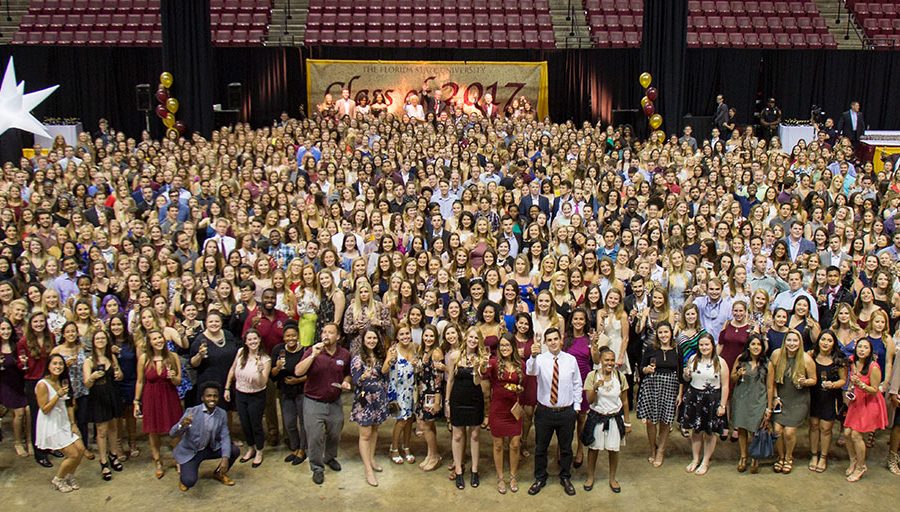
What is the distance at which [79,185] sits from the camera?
11.2 meters

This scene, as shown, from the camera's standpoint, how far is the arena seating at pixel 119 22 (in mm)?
20750

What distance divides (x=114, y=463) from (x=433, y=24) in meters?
16.1

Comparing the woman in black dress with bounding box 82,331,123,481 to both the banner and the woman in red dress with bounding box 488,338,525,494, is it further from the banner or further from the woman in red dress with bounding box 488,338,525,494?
the banner

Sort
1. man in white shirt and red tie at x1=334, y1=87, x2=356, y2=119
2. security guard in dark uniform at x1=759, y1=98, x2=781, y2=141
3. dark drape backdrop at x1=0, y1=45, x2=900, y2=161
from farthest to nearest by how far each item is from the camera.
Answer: dark drape backdrop at x1=0, y1=45, x2=900, y2=161
man in white shirt and red tie at x1=334, y1=87, x2=356, y2=119
security guard in dark uniform at x1=759, y1=98, x2=781, y2=141

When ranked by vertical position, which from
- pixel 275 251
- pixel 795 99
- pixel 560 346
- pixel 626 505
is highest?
pixel 795 99


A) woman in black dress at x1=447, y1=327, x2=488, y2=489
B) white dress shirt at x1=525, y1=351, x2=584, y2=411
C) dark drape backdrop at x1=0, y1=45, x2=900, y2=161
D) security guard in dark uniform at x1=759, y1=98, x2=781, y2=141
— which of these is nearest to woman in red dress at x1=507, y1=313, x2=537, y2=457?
white dress shirt at x1=525, y1=351, x2=584, y2=411

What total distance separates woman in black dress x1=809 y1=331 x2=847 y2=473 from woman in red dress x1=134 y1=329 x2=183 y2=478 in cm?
525

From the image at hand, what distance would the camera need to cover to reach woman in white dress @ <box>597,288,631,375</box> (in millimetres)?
7684

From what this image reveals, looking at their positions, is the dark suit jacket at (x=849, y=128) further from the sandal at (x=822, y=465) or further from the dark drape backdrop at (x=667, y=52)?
the sandal at (x=822, y=465)

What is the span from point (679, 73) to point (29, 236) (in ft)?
40.8

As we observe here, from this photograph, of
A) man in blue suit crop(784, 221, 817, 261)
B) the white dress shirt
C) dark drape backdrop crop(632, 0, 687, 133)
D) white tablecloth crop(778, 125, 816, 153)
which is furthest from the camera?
dark drape backdrop crop(632, 0, 687, 133)

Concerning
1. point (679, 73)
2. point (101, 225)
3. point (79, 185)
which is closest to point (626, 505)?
point (101, 225)

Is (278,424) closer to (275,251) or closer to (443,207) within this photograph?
(275,251)

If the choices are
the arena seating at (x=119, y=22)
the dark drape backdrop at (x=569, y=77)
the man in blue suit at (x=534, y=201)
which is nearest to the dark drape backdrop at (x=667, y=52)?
the dark drape backdrop at (x=569, y=77)
